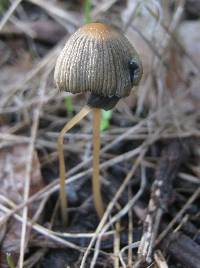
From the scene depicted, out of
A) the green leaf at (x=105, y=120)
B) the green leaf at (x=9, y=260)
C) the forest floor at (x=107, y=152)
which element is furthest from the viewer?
the green leaf at (x=105, y=120)

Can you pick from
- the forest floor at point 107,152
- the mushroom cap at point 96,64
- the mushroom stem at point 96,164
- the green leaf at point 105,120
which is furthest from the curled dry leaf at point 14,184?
the mushroom cap at point 96,64

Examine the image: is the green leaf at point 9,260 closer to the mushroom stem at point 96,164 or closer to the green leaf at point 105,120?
the mushroom stem at point 96,164

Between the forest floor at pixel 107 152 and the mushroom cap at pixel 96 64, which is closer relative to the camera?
the mushroom cap at pixel 96 64

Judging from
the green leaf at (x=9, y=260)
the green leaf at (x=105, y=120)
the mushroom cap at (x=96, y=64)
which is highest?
the mushroom cap at (x=96, y=64)

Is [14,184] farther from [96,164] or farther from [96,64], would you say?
[96,64]

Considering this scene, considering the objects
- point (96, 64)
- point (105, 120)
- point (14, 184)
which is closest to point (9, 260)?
point (14, 184)

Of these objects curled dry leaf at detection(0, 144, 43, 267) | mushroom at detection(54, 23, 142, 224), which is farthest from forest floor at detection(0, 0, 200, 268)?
mushroom at detection(54, 23, 142, 224)

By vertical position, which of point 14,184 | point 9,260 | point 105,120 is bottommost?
point 9,260
